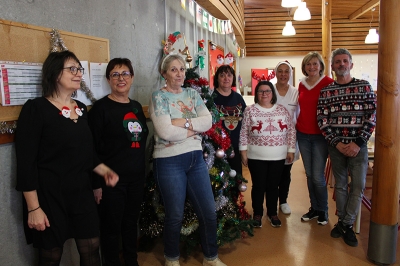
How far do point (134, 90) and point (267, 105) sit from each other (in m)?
1.27

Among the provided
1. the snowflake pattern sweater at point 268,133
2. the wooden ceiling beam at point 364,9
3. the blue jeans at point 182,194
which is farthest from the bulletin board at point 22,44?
the wooden ceiling beam at point 364,9

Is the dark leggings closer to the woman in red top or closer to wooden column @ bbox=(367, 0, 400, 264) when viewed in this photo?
wooden column @ bbox=(367, 0, 400, 264)

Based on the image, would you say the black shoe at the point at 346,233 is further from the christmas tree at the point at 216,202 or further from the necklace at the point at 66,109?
the necklace at the point at 66,109

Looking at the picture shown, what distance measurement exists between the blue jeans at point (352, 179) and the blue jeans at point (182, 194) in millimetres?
1310

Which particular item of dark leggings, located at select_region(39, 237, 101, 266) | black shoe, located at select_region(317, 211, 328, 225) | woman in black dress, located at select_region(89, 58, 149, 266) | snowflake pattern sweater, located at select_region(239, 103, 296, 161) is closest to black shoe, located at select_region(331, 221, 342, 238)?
black shoe, located at select_region(317, 211, 328, 225)

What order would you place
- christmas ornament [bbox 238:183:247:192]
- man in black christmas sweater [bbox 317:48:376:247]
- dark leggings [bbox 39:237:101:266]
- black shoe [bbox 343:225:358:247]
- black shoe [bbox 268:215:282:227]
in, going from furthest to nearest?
black shoe [bbox 268:215:282:227] < christmas ornament [bbox 238:183:247:192] < black shoe [bbox 343:225:358:247] < man in black christmas sweater [bbox 317:48:376:247] < dark leggings [bbox 39:237:101:266]

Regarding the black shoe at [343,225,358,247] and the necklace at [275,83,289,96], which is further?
the necklace at [275,83,289,96]

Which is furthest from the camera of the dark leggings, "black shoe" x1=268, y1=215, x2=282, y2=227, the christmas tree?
"black shoe" x1=268, y1=215, x2=282, y2=227

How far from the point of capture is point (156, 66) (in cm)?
325

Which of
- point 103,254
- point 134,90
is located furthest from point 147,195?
point 134,90

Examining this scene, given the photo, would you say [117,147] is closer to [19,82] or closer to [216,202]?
[19,82]

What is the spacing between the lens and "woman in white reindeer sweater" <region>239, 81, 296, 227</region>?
320 centimetres

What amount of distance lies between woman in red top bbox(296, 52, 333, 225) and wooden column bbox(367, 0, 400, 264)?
2.15 ft

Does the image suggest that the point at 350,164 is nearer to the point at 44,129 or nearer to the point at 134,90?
the point at 134,90
